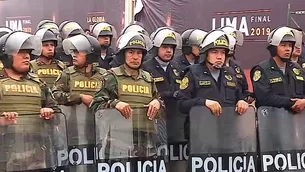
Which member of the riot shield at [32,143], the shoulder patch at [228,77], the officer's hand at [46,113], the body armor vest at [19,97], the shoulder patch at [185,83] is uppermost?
the shoulder patch at [228,77]

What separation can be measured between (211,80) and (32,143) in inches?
75.4

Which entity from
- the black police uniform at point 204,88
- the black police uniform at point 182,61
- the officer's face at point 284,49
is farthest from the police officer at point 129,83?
the black police uniform at point 182,61

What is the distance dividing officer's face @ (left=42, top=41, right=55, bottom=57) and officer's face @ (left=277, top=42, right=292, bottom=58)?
2.79 m

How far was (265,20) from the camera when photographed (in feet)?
40.6

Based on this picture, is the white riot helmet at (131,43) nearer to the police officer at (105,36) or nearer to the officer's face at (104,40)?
the police officer at (105,36)

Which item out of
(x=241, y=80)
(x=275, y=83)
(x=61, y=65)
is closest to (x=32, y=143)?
(x=61, y=65)

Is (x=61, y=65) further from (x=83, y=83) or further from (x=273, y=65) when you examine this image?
(x=273, y=65)

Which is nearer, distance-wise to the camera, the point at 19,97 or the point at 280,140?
the point at 19,97

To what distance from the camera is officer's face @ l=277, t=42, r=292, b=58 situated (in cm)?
714

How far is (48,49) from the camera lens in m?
8.28

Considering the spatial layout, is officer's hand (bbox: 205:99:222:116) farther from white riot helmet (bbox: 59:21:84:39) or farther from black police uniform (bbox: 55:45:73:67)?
white riot helmet (bbox: 59:21:84:39)

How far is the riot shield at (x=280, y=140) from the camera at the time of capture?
6.43 meters

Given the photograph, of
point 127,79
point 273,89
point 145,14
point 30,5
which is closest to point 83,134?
point 127,79

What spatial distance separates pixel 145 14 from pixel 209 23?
275 centimetres
